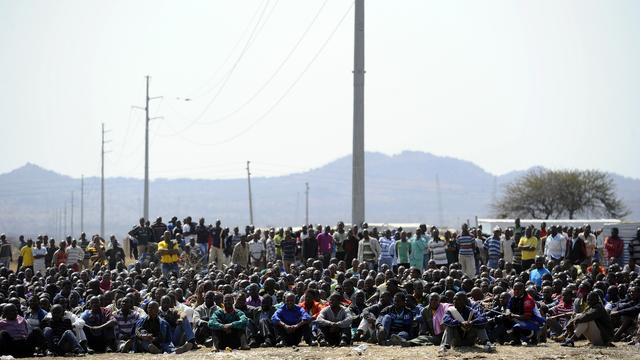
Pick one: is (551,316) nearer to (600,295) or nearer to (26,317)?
(600,295)

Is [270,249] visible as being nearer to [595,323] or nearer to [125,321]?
[125,321]

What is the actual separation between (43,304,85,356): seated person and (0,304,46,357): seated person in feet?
0.66

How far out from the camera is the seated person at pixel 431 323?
17953 mm

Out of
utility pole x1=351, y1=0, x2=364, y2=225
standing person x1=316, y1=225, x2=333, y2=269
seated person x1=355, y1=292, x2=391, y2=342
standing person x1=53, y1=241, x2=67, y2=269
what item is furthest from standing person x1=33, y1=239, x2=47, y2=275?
seated person x1=355, y1=292, x2=391, y2=342

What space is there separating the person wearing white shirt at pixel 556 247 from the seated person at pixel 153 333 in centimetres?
1265

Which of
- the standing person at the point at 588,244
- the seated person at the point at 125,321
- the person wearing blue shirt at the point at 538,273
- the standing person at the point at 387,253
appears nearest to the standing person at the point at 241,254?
the standing person at the point at 387,253

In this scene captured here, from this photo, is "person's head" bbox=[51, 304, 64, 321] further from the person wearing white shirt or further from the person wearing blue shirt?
the person wearing white shirt

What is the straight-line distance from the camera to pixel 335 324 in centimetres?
1795

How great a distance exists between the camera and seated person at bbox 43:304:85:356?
17344 mm

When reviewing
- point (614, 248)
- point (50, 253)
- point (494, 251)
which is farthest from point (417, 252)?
point (50, 253)

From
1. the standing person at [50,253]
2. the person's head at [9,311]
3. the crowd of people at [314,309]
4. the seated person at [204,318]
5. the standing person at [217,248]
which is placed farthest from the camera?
the standing person at [217,248]

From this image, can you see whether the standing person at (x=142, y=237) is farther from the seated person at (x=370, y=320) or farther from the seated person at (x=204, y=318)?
the seated person at (x=370, y=320)

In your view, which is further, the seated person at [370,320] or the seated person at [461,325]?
the seated person at [370,320]

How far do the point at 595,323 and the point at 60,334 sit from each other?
917cm
